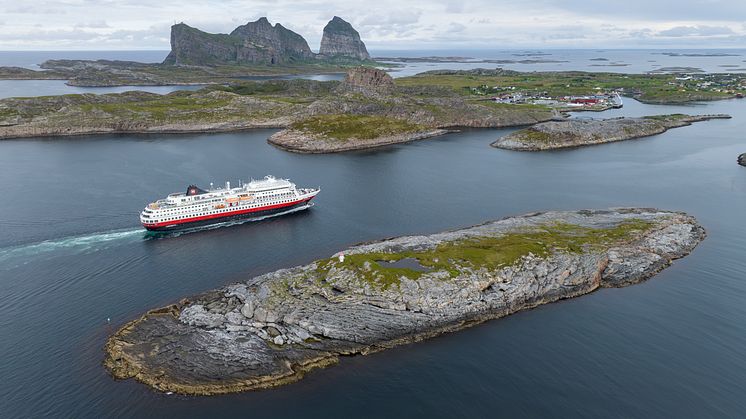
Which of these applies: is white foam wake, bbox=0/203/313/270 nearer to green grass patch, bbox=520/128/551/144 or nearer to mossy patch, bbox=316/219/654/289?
mossy patch, bbox=316/219/654/289

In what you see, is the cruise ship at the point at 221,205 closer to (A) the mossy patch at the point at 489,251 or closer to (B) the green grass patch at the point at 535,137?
(A) the mossy patch at the point at 489,251

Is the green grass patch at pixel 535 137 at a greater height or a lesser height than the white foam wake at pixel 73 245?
greater

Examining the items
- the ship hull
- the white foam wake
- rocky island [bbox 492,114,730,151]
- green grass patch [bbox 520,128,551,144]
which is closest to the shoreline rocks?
rocky island [bbox 492,114,730,151]

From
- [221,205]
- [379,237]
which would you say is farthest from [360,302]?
[221,205]

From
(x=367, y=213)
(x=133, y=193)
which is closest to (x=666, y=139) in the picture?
(x=367, y=213)

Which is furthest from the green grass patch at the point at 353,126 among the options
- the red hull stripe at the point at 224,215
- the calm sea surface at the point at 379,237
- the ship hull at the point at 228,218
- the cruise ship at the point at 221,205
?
the red hull stripe at the point at 224,215

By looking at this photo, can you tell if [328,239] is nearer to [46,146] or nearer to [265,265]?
[265,265]

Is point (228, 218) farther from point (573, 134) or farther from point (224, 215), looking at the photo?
point (573, 134)
